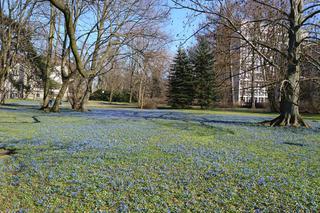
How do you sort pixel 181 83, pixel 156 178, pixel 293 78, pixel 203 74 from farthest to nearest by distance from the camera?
pixel 181 83
pixel 203 74
pixel 293 78
pixel 156 178

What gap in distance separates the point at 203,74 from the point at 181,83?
3510 mm

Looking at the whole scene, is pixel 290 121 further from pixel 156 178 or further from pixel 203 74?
pixel 203 74

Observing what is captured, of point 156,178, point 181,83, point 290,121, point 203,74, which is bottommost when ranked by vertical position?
point 156,178

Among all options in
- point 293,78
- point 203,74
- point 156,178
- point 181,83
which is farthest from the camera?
point 181,83

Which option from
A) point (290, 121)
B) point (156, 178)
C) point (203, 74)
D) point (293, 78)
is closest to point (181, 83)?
point (203, 74)

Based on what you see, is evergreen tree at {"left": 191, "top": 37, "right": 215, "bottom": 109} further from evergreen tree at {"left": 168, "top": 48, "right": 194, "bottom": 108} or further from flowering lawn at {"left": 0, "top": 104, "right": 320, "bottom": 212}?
flowering lawn at {"left": 0, "top": 104, "right": 320, "bottom": 212}

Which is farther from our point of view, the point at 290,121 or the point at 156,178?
the point at 290,121

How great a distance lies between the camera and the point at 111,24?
20391 mm

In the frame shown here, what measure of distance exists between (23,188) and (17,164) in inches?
58.2

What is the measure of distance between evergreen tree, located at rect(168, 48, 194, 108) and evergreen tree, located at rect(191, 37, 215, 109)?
1.08 meters

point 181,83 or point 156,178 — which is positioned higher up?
point 181,83

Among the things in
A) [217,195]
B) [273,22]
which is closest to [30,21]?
[273,22]

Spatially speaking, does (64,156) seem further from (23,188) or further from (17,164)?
(23,188)

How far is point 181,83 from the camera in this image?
3769 centimetres
